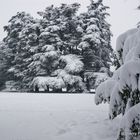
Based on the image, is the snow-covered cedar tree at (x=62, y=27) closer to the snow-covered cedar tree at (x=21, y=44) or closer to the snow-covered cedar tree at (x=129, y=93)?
the snow-covered cedar tree at (x=21, y=44)

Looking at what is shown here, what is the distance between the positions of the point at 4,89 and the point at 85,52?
31.0ft

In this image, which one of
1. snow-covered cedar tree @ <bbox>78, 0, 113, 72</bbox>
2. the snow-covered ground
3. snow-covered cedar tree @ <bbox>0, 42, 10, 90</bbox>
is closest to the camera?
the snow-covered ground

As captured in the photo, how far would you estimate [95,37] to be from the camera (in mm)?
19281

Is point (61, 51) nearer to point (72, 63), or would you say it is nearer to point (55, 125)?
point (72, 63)

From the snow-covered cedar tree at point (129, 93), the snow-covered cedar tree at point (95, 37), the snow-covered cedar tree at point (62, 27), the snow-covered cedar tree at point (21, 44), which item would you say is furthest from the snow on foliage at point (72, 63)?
the snow-covered cedar tree at point (129, 93)

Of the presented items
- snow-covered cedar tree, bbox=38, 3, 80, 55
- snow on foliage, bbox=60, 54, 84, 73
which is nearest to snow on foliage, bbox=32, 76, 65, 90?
snow on foliage, bbox=60, 54, 84, 73

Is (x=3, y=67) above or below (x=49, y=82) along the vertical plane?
above

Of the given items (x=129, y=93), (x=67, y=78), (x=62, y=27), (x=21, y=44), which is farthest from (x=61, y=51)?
(x=129, y=93)

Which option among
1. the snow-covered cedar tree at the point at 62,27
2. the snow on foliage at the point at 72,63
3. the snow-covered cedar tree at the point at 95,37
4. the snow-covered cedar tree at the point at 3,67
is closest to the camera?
the snow on foliage at the point at 72,63

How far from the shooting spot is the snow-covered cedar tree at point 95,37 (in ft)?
64.3

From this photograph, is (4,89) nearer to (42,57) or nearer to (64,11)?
(42,57)

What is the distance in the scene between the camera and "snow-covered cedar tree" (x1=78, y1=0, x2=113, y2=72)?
19611 mm

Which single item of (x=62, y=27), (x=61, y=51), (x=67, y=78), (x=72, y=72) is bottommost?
(x=67, y=78)

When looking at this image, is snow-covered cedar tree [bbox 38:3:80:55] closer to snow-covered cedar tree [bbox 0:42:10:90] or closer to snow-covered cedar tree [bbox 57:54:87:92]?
snow-covered cedar tree [bbox 57:54:87:92]
